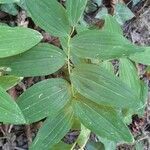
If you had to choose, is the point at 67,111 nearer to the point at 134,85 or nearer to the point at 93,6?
the point at 134,85

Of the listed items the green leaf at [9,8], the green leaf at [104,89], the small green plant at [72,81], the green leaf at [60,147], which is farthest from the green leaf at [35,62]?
the green leaf at [9,8]

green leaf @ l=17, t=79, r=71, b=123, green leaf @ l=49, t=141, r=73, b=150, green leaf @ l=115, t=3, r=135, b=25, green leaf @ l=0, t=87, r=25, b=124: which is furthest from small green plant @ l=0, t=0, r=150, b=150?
green leaf @ l=115, t=3, r=135, b=25

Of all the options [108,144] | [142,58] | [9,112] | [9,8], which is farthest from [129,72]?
[9,8]

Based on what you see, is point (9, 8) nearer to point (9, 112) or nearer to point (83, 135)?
point (83, 135)

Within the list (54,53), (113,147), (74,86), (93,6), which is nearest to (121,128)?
(74,86)

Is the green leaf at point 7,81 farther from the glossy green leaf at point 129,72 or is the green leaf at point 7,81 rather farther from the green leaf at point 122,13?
the green leaf at point 122,13

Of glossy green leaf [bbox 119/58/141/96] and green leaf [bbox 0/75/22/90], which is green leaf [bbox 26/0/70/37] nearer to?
green leaf [bbox 0/75/22/90]

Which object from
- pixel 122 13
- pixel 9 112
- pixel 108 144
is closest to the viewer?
pixel 9 112

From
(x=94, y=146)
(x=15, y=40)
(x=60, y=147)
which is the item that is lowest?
(x=94, y=146)
